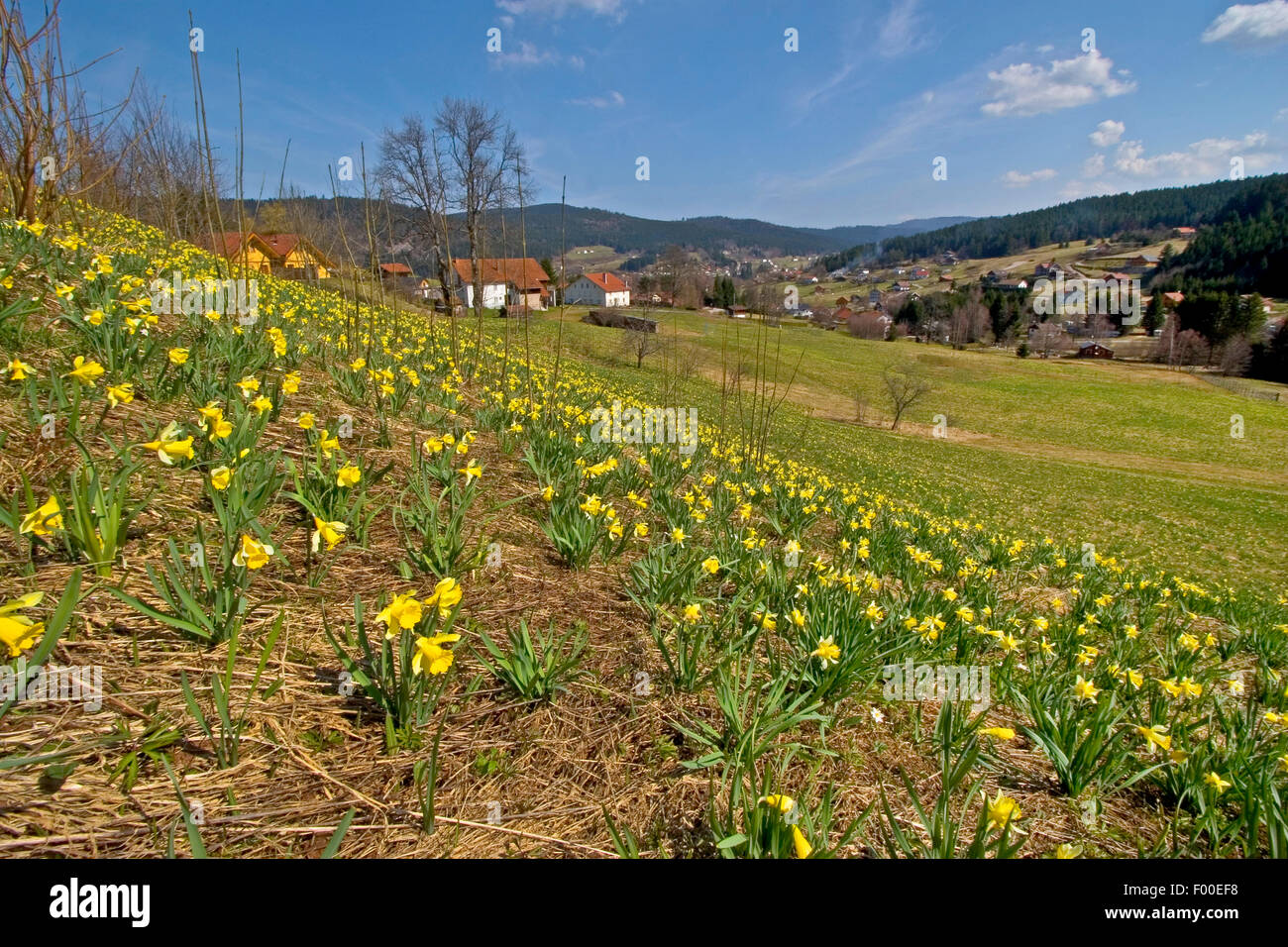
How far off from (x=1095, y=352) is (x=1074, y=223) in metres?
104

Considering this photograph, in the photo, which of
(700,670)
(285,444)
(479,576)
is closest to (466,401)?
(285,444)

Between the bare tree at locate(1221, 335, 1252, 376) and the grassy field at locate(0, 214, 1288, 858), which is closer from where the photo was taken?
the grassy field at locate(0, 214, 1288, 858)

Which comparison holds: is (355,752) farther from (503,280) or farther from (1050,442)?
(1050,442)

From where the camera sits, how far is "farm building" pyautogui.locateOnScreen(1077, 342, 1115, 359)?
198 ft

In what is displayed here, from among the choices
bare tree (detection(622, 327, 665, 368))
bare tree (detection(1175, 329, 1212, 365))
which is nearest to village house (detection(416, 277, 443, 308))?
bare tree (detection(622, 327, 665, 368))

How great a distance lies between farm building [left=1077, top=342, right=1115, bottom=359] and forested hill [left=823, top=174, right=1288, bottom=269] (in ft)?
210

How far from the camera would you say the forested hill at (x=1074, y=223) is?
123 metres

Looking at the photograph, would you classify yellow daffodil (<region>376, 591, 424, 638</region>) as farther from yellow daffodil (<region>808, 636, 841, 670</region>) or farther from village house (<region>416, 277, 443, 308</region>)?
village house (<region>416, 277, 443, 308</region>)

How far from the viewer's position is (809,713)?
1.79 metres

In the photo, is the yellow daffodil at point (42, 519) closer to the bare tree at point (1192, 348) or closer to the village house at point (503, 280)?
the village house at point (503, 280)

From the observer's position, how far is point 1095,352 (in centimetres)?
6094

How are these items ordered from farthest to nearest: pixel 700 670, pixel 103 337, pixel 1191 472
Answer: pixel 1191 472 → pixel 103 337 → pixel 700 670
